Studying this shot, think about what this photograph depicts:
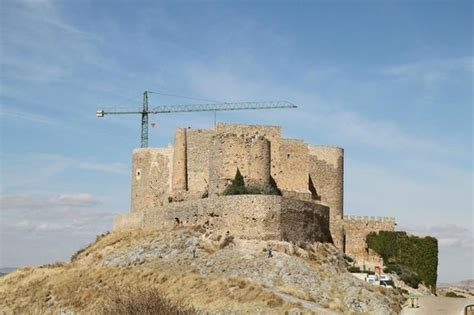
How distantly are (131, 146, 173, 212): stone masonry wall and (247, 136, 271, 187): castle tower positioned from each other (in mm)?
8440

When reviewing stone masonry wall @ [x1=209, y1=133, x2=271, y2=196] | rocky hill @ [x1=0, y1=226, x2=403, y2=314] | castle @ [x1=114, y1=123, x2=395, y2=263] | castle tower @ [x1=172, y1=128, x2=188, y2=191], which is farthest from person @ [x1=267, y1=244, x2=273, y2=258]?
castle tower @ [x1=172, y1=128, x2=188, y2=191]

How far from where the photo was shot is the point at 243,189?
53656mm

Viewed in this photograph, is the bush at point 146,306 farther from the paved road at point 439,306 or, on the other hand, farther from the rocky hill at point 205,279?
the paved road at point 439,306

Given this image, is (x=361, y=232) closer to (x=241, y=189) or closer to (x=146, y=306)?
(x=241, y=189)

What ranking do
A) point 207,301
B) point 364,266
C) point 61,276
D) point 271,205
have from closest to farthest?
point 207,301, point 271,205, point 61,276, point 364,266

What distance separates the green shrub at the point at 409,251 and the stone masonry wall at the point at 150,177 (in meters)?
16.5

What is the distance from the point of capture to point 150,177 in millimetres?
63062

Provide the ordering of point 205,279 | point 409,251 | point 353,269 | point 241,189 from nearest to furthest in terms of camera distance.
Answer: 1. point 205,279
2. point 241,189
3. point 353,269
4. point 409,251

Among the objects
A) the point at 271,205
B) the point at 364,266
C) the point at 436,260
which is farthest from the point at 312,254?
the point at 436,260

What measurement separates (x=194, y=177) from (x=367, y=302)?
22601 millimetres

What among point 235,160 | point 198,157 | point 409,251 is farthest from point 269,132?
point 409,251

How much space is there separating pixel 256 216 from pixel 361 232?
13.4 metres

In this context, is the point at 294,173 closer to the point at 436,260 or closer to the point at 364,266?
the point at 364,266

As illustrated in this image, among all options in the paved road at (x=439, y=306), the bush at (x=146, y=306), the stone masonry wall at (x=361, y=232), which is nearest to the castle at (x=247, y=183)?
the stone masonry wall at (x=361, y=232)
